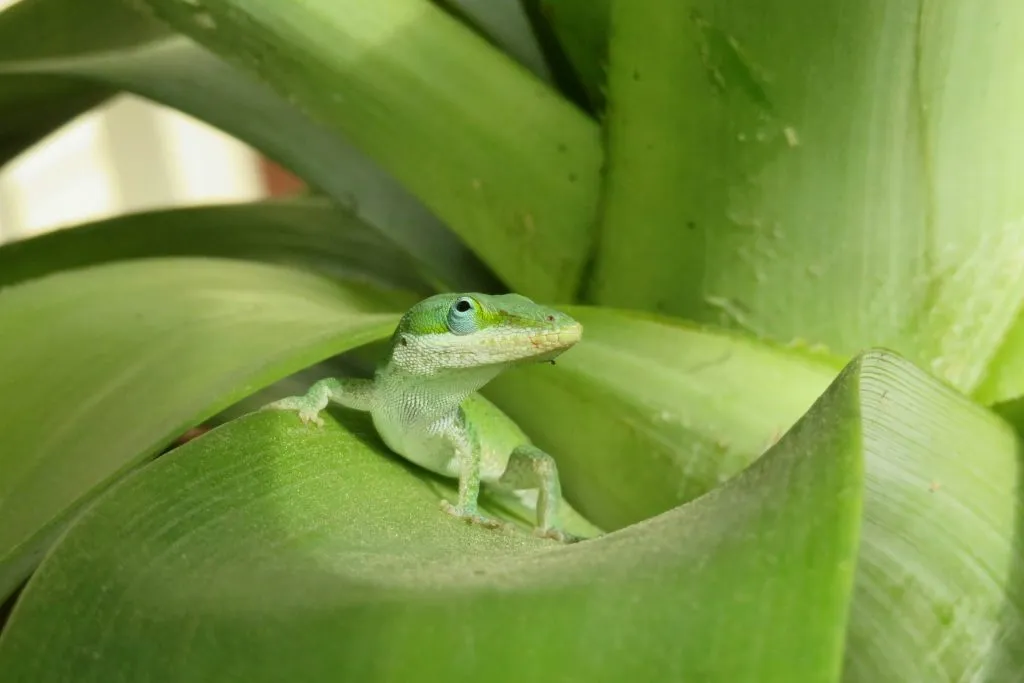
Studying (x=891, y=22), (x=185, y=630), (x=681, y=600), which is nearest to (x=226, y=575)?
(x=185, y=630)

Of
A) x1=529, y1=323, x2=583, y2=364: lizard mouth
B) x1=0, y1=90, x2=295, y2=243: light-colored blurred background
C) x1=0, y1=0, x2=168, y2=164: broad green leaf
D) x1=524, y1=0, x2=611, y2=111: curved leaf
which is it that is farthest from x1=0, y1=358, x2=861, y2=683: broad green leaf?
x1=0, y1=90, x2=295, y2=243: light-colored blurred background

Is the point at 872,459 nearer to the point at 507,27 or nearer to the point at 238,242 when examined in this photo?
the point at 507,27

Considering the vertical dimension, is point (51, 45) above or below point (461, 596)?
above

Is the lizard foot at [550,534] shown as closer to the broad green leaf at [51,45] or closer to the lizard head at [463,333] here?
the lizard head at [463,333]

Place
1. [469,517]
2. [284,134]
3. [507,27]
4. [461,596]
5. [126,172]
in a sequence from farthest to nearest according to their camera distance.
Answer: [126,172], [284,134], [507,27], [469,517], [461,596]

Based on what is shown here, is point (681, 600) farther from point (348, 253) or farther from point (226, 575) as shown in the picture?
point (348, 253)

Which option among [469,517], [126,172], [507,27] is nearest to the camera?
[469,517]

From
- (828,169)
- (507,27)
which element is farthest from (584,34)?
(828,169)
